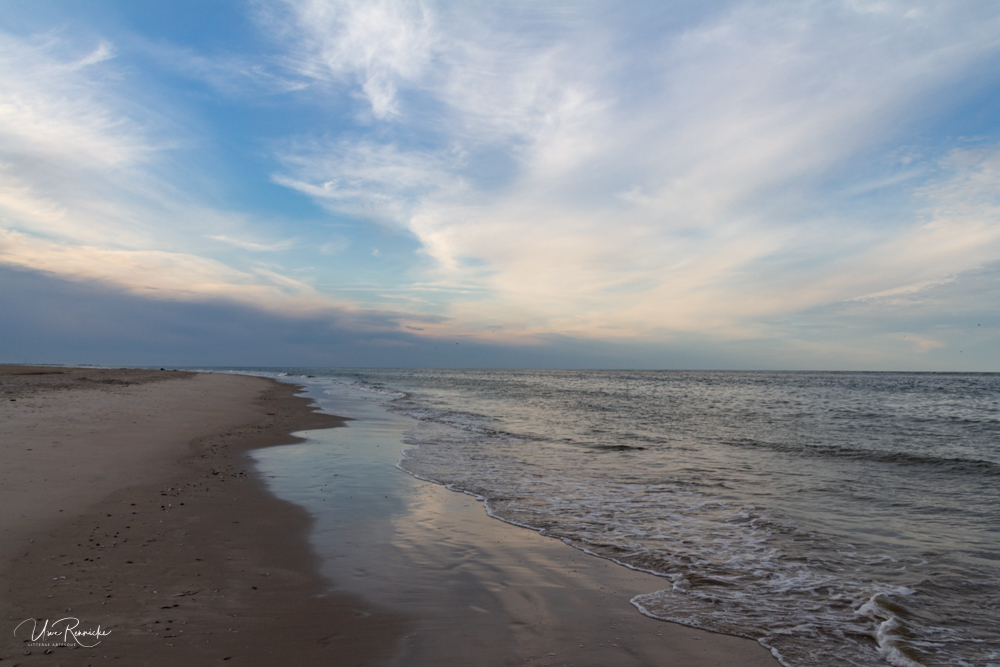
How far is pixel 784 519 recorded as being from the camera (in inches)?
318

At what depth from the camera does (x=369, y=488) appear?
9445 mm

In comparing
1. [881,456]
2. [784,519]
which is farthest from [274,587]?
[881,456]

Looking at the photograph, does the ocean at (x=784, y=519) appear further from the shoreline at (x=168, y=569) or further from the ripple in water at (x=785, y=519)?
the shoreline at (x=168, y=569)

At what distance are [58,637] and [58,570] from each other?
149 centimetres

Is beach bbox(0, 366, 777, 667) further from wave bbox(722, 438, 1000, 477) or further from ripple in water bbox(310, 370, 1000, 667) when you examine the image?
wave bbox(722, 438, 1000, 477)

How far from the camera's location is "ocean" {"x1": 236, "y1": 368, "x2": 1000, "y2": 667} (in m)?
4.70

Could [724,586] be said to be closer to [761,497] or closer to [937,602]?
[937,602]

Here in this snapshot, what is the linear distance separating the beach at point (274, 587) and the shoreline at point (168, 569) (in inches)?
0.7

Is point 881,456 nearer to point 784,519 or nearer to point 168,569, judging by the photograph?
point 784,519

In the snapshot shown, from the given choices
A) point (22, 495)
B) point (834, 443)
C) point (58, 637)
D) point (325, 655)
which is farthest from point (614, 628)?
point (834, 443)

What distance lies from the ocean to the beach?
0.67m

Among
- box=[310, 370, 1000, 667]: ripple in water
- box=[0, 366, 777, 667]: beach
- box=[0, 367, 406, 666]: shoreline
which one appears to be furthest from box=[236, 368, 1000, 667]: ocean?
box=[0, 367, 406, 666]: shoreline

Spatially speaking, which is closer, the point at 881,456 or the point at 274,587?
the point at 274,587

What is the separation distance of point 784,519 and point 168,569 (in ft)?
28.8
